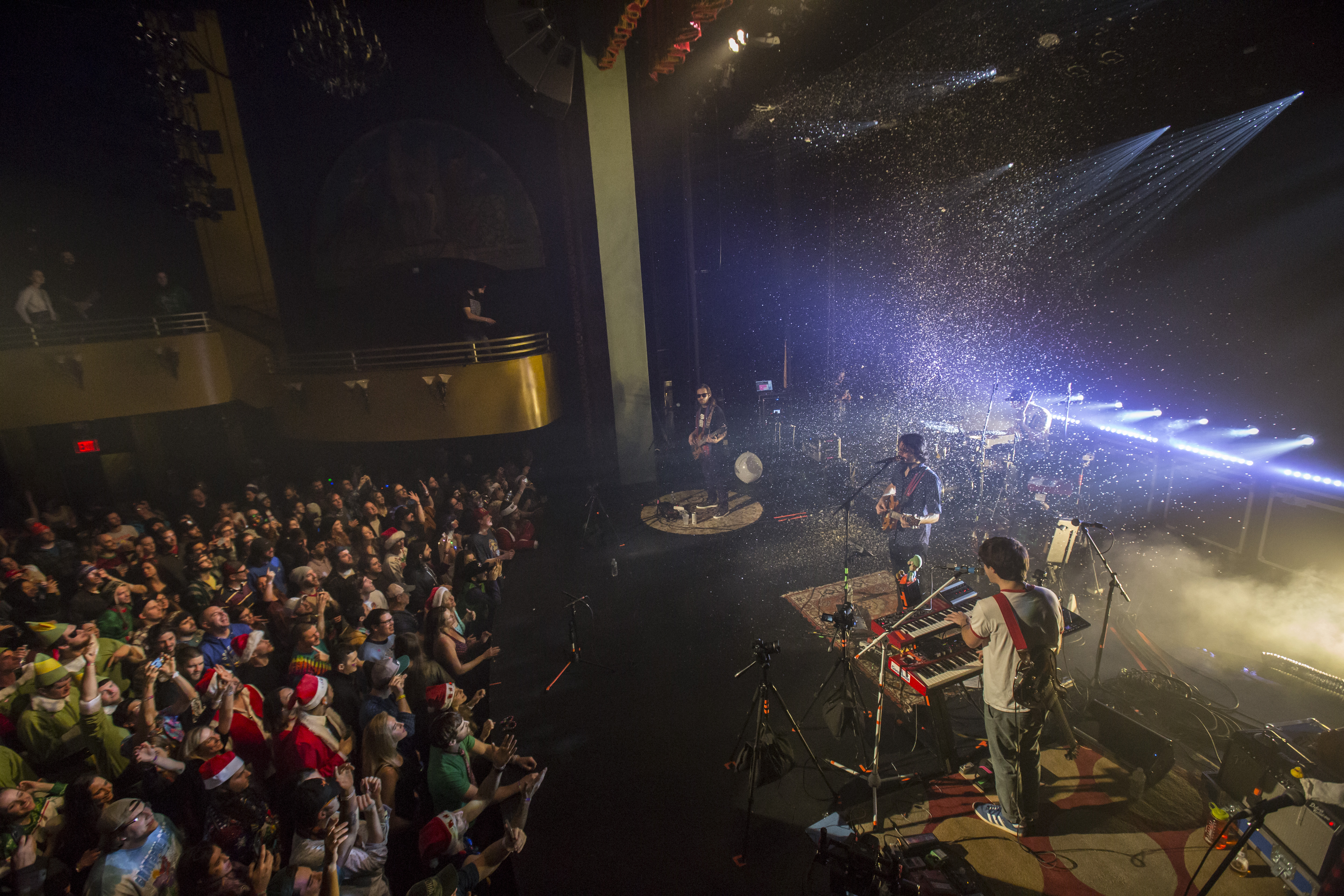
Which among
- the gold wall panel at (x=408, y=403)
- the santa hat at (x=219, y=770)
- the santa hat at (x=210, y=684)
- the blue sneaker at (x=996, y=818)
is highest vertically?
the gold wall panel at (x=408, y=403)

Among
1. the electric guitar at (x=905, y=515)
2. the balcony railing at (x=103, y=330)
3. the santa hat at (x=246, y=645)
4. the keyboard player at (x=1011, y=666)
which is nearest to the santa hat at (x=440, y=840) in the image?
the santa hat at (x=246, y=645)

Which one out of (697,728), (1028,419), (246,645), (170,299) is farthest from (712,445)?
(170,299)

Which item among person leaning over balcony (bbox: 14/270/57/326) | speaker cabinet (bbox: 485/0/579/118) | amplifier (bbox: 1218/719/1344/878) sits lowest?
amplifier (bbox: 1218/719/1344/878)

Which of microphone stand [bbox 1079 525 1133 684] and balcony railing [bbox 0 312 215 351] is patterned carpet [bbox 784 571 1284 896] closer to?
microphone stand [bbox 1079 525 1133 684]

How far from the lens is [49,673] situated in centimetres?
344

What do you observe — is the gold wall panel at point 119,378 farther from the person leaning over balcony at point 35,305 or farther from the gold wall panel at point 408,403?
the gold wall panel at point 408,403

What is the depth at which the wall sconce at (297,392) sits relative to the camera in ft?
31.6

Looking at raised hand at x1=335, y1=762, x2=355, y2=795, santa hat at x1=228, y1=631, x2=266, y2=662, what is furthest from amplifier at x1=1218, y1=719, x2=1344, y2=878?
santa hat at x1=228, y1=631, x2=266, y2=662

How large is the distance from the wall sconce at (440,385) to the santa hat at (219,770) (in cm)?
712

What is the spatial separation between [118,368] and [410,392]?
446cm

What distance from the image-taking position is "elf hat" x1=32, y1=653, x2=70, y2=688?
3.43 meters

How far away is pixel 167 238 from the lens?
10.1m

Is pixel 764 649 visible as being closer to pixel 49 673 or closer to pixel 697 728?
pixel 697 728

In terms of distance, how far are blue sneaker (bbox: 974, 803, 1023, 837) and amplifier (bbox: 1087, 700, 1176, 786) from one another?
41.5 inches
